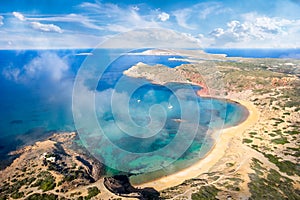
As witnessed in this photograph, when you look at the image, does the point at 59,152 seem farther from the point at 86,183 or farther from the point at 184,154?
the point at 184,154

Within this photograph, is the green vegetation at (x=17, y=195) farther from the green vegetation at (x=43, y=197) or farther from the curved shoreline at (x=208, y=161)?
the curved shoreline at (x=208, y=161)

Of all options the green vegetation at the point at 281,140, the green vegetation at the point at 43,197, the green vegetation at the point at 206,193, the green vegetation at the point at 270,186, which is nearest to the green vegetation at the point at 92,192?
the green vegetation at the point at 43,197

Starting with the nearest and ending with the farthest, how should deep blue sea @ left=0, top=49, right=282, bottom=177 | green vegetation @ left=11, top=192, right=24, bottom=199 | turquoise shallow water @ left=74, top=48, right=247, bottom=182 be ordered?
green vegetation @ left=11, top=192, right=24, bottom=199 → turquoise shallow water @ left=74, top=48, right=247, bottom=182 → deep blue sea @ left=0, top=49, right=282, bottom=177

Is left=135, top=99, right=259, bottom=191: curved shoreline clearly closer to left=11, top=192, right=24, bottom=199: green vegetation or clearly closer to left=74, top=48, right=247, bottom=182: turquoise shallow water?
left=74, top=48, right=247, bottom=182: turquoise shallow water

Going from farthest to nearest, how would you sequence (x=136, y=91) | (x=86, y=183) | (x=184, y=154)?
(x=136, y=91) < (x=184, y=154) < (x=86, y=183)

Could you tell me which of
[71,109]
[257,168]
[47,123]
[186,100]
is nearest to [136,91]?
[186,100]

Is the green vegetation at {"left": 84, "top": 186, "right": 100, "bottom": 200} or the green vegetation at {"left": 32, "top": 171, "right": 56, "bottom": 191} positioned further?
the green vegetation at {"left": 32, "top": 171, "right": 56, "bottom": 191}

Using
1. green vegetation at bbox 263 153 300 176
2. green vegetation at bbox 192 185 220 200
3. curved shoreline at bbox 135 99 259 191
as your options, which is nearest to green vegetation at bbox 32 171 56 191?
curved shoreline at bbox 135 99 259 191
